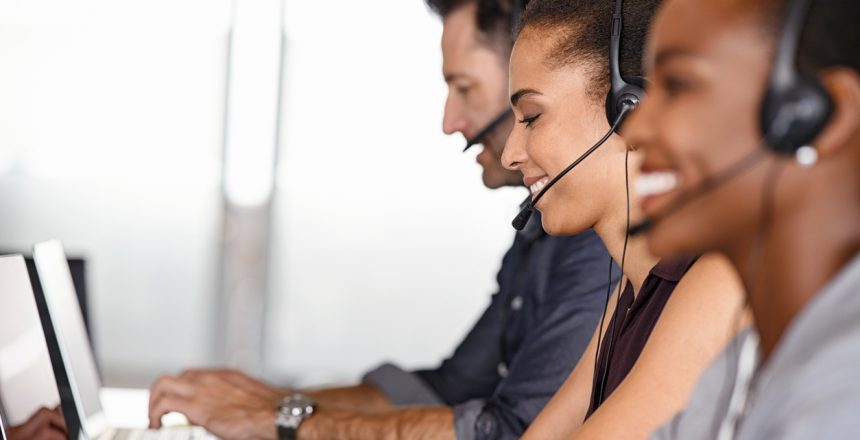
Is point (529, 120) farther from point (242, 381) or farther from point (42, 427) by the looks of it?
point (242, 381)

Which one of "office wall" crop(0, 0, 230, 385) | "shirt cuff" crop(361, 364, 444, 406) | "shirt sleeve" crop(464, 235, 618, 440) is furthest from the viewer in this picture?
"office wall" crop(0, 0, 230, 385)

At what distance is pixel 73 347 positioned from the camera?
5.47 ft

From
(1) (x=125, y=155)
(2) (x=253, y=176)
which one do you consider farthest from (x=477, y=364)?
(1) (x=125, y=155)

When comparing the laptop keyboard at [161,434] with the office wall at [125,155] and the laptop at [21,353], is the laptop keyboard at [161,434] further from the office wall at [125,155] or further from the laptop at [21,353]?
the office wall at [125,155]

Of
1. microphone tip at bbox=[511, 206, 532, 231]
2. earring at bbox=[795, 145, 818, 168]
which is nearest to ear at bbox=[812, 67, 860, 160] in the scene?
earring at bbox=[795, 145, 818, 168]

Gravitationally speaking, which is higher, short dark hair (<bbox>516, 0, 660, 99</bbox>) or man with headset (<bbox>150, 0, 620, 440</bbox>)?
short dark hair (<bbox>516, 0, 660, 99</bbox>)

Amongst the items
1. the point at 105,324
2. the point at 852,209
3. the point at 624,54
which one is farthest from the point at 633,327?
the point at 105,324

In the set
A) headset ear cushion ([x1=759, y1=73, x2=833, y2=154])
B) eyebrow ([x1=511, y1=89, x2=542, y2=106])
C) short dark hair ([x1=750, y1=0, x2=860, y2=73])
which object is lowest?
eyebrow ([x1=511, y1=89, x2=542, y2=106])

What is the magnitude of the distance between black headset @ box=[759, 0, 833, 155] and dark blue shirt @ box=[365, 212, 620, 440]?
3.70 feet

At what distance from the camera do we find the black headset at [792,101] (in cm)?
62

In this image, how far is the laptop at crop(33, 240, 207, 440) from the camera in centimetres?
159

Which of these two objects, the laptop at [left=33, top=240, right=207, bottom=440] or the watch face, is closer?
the laptop at [left=33, top=240, right=207, bottom=440]

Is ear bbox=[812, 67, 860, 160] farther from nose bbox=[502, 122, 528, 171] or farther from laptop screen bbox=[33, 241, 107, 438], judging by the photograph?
laptop screen bbox=[33, 241, 107, 438]

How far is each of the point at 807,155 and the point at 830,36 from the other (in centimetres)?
7
